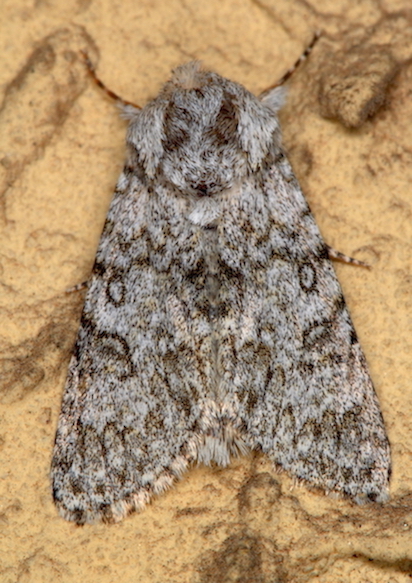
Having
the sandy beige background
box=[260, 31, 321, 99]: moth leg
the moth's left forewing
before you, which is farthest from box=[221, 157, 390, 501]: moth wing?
box=[260, 31, 321, 99]: moth leg

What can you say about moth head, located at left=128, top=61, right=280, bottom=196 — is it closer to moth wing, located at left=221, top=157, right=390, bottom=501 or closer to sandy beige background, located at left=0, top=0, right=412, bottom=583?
moth wing, located at left=221, top=157, right=390, bottom=501

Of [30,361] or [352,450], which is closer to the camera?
[352,450]

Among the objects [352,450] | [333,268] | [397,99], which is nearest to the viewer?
[352,450]

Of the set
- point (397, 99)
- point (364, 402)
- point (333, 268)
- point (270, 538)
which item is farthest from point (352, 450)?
point (397, 99)

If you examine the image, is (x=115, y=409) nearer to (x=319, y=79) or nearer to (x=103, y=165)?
(x=103, y=165)

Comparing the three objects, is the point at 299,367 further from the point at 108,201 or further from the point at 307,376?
the point at 108,201

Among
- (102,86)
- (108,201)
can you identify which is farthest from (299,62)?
(108,201)

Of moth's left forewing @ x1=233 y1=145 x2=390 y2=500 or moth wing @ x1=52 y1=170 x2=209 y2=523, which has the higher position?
moth's left forewing @ x1=233 y1=145 x2=390 y2=500

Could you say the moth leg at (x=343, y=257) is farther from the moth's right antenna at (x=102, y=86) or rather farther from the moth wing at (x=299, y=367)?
the moth's right antenna at (x=102, y=86)
